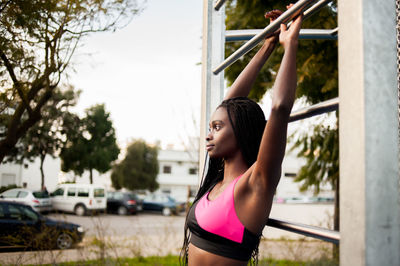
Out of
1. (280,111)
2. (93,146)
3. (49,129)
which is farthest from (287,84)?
(93,146)

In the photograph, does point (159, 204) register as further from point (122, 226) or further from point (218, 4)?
point (218, 4)

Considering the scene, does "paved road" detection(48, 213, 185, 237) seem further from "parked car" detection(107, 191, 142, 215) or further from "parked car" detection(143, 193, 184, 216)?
"parked car" detection(107, 191, 142, 215)

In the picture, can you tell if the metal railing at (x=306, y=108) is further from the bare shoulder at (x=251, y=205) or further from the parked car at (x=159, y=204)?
the parked car at (x=159, y=204)

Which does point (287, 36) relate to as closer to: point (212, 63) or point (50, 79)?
point (212, 63)

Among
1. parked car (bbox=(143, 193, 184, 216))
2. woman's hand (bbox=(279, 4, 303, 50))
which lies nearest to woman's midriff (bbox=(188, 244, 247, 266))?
woman's hand (bbox=(279, 4, 303, 50))

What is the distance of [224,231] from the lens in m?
1.09

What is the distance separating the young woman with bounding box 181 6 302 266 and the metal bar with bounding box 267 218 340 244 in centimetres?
6

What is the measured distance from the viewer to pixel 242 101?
4.18 ft

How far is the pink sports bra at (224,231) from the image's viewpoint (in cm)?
107

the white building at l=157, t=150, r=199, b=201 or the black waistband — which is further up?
the black waistband

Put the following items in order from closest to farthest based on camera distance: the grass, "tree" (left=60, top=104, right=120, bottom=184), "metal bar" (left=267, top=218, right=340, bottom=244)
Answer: "metal bar" (left=267, top=218, right=340, bottom=244)
the grass
"tree" (left=60, top=104, right=120, bottom=184)

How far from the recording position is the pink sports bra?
107 cm

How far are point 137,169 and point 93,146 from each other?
7.50 m

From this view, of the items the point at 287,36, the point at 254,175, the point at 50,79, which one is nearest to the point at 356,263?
the point at 254,175
